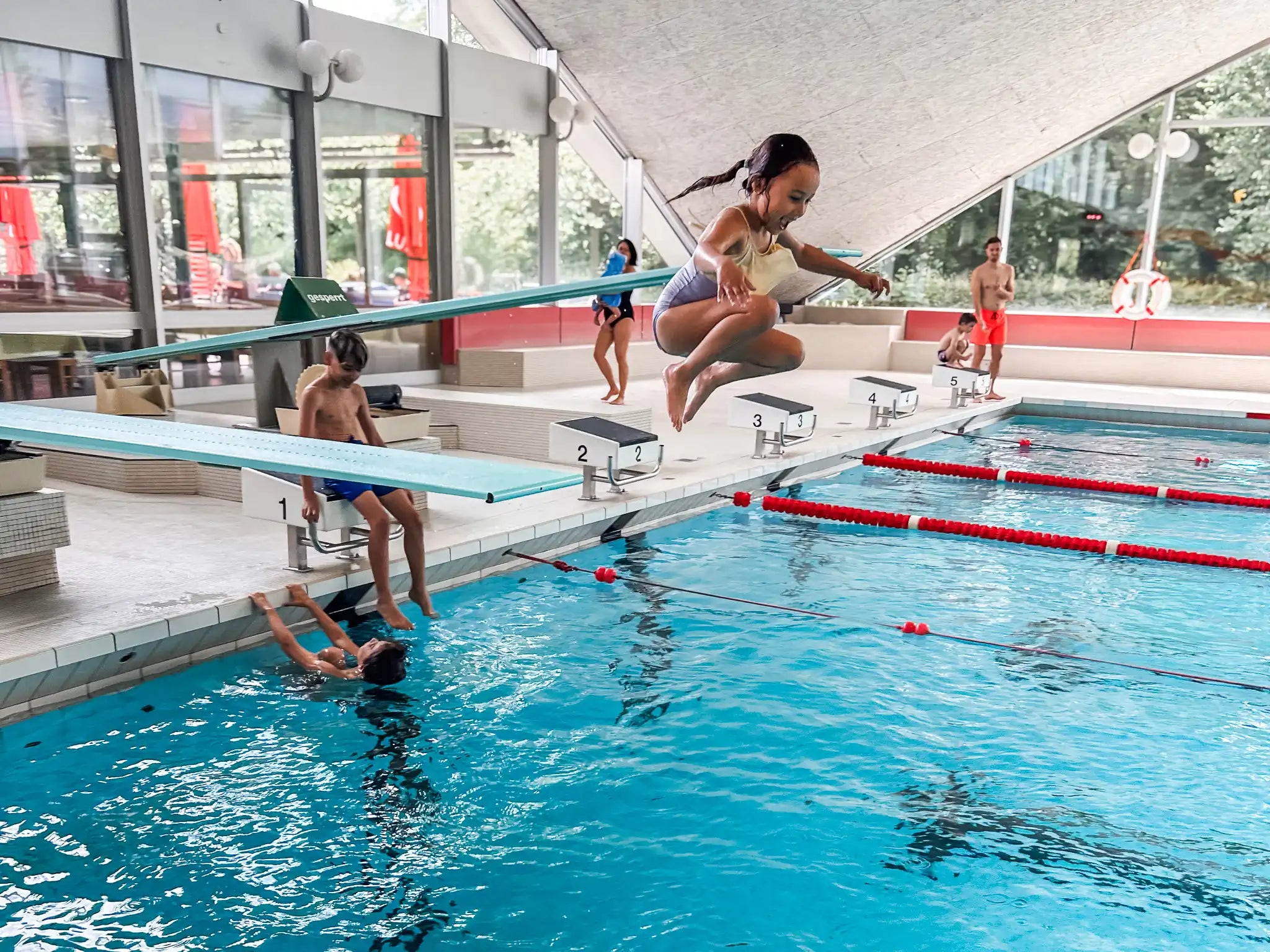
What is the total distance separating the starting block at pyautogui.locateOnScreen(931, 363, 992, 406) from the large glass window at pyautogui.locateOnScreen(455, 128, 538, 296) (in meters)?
5.04

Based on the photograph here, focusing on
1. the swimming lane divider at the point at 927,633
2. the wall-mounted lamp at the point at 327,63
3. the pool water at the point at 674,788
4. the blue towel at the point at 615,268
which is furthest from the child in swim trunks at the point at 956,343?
the swimming lane divider at the point at 927,633

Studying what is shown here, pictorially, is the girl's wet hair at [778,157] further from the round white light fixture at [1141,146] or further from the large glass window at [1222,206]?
the large glass window at [1222,206]

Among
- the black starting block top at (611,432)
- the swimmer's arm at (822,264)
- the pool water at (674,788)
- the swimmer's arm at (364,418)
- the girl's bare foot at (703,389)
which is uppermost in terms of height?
the swimmer's arm at (822,264)

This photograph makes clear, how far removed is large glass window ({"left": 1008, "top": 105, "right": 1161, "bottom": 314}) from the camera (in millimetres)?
15789

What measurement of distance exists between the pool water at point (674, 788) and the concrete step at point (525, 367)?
514 cm

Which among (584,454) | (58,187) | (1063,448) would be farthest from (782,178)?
(1063,448)

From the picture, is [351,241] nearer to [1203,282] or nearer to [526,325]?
[526,325]

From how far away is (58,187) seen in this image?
296 inches

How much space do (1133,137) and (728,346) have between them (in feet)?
49.3

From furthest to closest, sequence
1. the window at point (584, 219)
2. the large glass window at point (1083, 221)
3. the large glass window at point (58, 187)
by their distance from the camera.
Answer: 1. the large glass window at point (1083, 221)
2. the window at point (584, 219)
3. the large glass window at point (58, 187)

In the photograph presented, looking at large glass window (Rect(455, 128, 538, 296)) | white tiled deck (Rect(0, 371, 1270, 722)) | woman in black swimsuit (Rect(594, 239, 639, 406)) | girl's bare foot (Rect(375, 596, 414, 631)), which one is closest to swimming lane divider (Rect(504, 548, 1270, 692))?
white tiled deck (Rect(0, 371, 1270, 722))

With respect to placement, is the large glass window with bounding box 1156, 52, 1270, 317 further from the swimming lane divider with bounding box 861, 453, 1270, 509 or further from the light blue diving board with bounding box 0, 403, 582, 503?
the light blue diving board with bounding box 0, 403, 582, 503

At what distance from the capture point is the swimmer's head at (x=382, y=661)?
3996 mm

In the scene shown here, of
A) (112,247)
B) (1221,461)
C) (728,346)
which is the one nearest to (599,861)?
(728,346)
